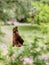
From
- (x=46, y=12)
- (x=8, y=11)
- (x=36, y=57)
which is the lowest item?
(x=36, y=57)

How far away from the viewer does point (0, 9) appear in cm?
1805

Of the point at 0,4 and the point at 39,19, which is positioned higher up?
the point at 0,4

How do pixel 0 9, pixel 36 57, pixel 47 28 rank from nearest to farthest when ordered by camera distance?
1. pixel 36 57
2. pixel 47 28
3. pixel 0 9

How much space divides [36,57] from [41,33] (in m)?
0.73

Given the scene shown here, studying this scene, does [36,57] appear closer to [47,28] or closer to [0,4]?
[47,28]

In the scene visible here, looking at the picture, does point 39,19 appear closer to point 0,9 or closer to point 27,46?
point 27,46

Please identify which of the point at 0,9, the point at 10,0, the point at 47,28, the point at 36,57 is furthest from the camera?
the point at 10,0

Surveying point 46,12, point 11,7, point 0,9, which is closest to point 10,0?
point 11,7

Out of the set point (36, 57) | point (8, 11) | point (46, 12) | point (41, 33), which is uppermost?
point (8, 11)

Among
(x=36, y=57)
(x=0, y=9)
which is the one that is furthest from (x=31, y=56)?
(x=0, y=9)

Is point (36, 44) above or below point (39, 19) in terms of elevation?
below

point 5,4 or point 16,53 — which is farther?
point 5,4

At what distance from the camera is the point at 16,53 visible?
6.43 meters

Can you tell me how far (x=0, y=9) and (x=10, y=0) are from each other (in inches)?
68.2
